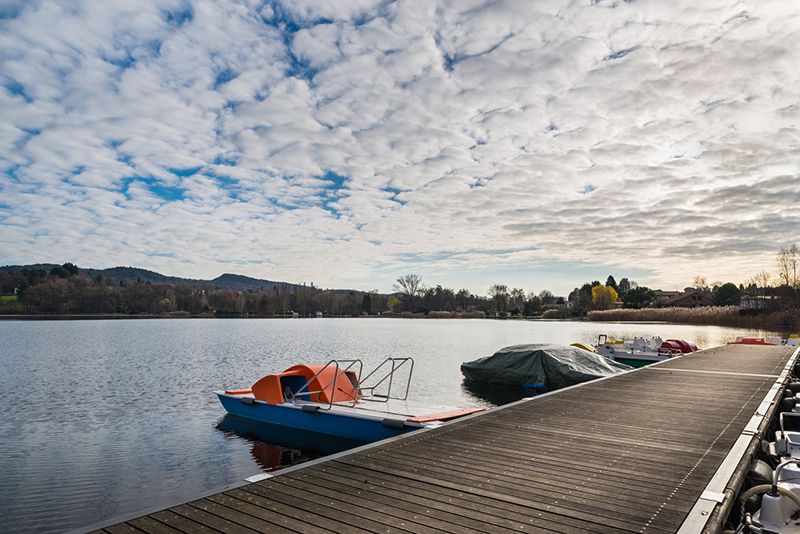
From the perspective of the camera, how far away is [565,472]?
16.6 feet

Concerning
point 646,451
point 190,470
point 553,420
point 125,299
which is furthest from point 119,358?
point 125,299

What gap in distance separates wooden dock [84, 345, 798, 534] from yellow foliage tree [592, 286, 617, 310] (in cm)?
11874

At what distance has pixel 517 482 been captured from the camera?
4730mm

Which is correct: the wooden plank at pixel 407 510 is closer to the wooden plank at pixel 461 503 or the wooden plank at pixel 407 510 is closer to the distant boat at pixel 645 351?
the wooden plank at pixel 461 503

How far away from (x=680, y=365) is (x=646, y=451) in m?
12.5

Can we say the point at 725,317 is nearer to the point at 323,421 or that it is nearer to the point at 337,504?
the point at 323,421

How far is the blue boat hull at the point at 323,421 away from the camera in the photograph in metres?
9.71

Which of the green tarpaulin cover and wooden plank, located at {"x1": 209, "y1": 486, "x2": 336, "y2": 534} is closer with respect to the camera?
wooden plank, located at {"x1": 209, "y1": 486, "x2": 336, "y2": 534}

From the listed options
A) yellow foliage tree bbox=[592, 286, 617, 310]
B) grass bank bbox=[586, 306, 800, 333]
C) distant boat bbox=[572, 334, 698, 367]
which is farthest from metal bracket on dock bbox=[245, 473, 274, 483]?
yellow foliage tree bbox=[592, 286, 617, 310]

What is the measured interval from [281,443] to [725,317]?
6195 cm

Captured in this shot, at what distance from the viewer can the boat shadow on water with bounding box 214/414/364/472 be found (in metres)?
10.4

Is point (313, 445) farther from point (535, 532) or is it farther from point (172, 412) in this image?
point (535, 532)

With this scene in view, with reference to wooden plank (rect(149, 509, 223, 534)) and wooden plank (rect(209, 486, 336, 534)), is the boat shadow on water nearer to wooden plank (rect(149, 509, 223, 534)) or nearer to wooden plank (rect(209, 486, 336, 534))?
wooden plank (rect(209, 486, 336, 534))

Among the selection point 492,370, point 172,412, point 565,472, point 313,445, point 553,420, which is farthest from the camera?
point 492,370
